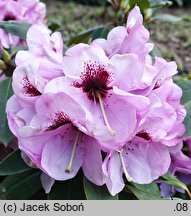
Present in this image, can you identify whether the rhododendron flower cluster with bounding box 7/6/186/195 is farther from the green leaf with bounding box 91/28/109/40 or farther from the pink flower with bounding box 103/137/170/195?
the green leaf with bounding box 91/28/109/40

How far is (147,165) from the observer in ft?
2.78

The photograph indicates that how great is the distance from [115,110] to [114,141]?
0.19ft

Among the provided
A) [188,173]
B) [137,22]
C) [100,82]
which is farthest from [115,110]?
[188,173]

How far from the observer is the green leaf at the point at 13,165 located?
88 cm

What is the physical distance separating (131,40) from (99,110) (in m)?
0.14

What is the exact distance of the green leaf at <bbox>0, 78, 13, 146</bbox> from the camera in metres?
0.89

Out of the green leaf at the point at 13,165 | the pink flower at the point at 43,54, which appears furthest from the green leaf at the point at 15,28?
the green leaf at the point at 13,165

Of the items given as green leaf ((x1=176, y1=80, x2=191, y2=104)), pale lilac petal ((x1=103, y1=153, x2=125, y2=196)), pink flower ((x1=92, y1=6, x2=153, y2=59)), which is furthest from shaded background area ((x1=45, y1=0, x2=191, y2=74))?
pale lilac petal ((x1=103, y1=153, x2=125, y2=196))

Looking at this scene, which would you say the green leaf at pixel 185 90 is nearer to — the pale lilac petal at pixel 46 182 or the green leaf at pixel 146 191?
the green leaf at pixel 146 191

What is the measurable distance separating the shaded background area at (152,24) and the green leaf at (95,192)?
5.14 feet

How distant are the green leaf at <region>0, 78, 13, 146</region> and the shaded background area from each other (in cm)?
138

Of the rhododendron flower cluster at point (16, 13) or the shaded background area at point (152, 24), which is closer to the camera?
the rhododendron flower cluster at point (16, 13)

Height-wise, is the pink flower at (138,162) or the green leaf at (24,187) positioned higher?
the pink flower at (138,162)
